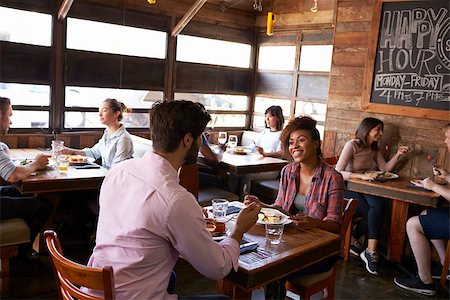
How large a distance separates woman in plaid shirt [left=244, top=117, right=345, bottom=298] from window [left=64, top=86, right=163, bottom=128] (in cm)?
307

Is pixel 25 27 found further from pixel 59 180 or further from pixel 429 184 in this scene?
pixel 429 184

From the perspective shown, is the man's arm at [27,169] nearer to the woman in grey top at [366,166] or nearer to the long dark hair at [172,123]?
the long dark hair at [172,123]

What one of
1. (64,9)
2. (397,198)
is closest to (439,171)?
(397,198)

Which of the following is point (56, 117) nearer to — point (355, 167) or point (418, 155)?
point (355, 167)

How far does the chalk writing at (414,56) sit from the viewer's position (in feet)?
12.9

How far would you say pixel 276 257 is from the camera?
5.93 feet

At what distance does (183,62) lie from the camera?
576 cm

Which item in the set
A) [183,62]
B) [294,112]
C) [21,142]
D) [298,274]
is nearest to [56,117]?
[21,142]

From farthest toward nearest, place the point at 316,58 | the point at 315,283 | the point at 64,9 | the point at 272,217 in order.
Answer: the point at 316,58 → the point at 64,9 → the point at 315,283 → the point at 272,217

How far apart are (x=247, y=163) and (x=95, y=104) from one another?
2.05m

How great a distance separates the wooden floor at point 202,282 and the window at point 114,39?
2.20 metres

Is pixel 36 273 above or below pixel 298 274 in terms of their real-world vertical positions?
below

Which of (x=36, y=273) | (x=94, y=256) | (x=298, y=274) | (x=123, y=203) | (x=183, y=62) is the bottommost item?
(x=36, y=273)

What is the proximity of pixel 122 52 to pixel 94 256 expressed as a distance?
3.99 m
